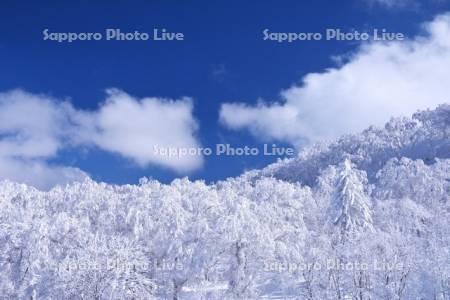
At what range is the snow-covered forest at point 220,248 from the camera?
38.0 meters

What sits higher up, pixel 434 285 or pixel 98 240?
pixel 98 240

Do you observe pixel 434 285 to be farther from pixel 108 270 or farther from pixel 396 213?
pixel 108 270

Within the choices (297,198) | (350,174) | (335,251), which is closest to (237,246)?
(335,251)

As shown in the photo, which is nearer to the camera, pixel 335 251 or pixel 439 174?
pixel 335 251

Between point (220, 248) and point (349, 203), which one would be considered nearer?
point (220, 248)

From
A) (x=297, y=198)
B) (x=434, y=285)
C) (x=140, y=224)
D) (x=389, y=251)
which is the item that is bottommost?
(x=434, y=285)

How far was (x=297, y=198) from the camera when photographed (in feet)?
230

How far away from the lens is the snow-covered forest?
38.0 m

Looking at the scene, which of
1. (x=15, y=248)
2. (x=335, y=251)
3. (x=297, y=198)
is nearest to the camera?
(x=335, y=251)

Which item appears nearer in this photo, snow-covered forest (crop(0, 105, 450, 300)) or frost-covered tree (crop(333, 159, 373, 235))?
snow-covered forest (crop(0, 105, 450, 300))

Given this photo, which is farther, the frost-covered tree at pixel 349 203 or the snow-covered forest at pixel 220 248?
the frost-covered tree at pixel 349 203

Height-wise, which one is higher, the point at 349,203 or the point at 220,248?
the point at 349,203

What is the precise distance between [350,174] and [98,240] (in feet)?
80.8

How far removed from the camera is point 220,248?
4781 centimetres
